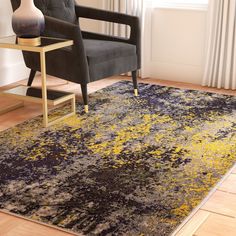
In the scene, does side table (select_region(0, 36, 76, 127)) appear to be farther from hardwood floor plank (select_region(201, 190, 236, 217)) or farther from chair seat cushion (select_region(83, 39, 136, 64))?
hardwood floor plank (select_region(201, 190, 236, 217))

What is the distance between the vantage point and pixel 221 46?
4742 mm

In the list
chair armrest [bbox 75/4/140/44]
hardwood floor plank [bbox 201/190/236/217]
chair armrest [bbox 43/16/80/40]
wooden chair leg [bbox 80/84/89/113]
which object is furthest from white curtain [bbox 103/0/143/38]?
hardwood floor plank [bbox 201/190/236/217]

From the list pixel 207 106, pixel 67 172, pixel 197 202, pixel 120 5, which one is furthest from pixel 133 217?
pixel 120 5

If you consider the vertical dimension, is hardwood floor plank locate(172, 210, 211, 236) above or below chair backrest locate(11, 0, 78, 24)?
below

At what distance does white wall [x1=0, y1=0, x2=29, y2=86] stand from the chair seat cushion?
890 mm

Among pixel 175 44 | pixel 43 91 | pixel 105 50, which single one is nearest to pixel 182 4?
pixel 175 44

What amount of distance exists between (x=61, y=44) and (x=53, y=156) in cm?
97

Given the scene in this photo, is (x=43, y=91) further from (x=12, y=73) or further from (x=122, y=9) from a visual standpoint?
(x=122, y=9)

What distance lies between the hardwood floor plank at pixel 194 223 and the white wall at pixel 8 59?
2.90 m

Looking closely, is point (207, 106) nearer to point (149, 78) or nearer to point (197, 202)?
point (149, 78)

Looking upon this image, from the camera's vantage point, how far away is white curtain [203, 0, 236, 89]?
464 centimetres

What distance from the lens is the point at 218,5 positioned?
466cm

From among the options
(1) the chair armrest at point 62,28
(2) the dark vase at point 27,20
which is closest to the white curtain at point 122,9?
(1) the chair armrest at point 62,28

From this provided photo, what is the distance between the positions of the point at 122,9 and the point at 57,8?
0.95 m
